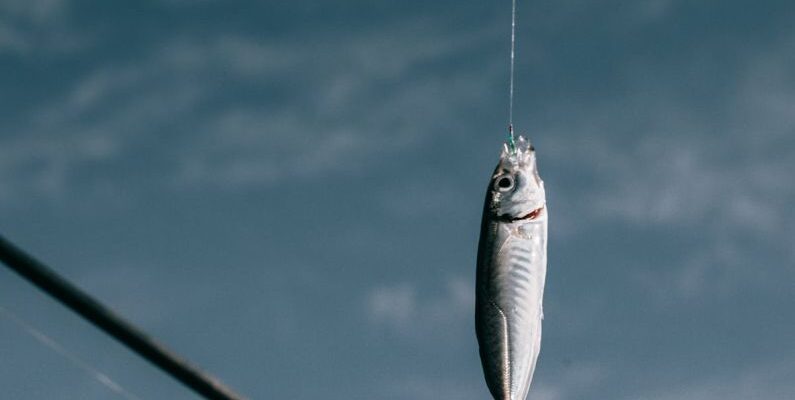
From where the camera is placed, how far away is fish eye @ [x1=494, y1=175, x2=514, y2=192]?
19.5 feet

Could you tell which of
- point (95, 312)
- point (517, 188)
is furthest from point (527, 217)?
point (95, 312)

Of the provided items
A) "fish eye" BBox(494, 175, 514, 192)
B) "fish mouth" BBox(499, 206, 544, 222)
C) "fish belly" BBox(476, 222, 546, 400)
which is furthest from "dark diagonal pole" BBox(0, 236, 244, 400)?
"fish eye" BBox(494, 175, 514, 192)

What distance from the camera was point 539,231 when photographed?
5652 mm

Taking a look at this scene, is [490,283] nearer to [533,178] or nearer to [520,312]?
[520,312]

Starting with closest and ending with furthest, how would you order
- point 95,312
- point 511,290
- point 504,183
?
point 95,312 < point 511,290 < point 504,183

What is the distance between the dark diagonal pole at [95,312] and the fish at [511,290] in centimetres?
327

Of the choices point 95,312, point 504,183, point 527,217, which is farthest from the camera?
point 504,183

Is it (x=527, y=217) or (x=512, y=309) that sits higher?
(x=527, y=217)

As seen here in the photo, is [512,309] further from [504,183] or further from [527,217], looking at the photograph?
[504,183]

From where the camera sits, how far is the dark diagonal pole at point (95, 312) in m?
1.92

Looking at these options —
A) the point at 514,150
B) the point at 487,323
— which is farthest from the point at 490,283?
the point at 514,150

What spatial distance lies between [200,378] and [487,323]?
11.0ft

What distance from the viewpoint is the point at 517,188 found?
589 cm

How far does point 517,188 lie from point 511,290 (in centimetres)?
81
